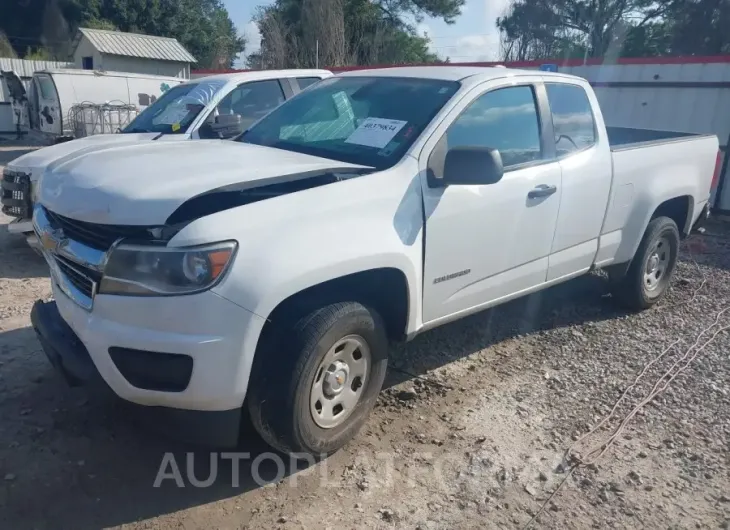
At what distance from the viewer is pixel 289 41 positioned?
26.4 meters

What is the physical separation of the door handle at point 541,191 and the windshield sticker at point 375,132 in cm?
93

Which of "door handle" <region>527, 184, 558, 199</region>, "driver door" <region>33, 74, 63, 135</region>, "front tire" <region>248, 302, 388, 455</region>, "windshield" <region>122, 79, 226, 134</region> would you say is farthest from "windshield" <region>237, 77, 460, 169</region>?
"driver door" <region>33, 74, 63, 135</region>

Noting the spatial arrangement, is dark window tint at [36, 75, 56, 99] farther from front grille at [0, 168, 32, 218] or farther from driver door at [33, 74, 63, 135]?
front grille at [0, 168, 32, 218]

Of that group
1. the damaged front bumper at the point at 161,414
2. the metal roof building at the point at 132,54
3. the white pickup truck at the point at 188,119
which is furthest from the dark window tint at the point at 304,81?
the metal roof building at the point at 132,54

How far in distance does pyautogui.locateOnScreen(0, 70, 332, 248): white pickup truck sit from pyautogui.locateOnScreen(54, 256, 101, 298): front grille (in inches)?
137

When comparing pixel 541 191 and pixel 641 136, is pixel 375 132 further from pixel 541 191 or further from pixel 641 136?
pixel 641 136

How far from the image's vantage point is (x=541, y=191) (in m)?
3.98

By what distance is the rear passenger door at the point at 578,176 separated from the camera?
4277 millimetres

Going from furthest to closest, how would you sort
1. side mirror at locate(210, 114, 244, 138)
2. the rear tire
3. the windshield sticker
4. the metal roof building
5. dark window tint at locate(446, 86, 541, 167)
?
the metal roof building → side mirror at locate(210, 114, 244, 138) → the rear tire → dark window tint at locate(446, 86, 541, 167) → the windshield sticker

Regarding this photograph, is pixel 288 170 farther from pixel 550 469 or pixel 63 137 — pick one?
pixel 63 137

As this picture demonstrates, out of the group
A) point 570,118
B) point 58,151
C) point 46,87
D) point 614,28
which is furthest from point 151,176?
point 614,28

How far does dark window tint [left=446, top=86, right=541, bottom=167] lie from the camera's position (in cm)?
368

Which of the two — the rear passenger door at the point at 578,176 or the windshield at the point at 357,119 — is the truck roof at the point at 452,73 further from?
the rear passenger door at the point at 578,176

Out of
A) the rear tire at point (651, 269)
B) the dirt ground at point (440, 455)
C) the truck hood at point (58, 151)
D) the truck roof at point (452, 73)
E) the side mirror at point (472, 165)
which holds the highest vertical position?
the truck roof at point (452, 73)
